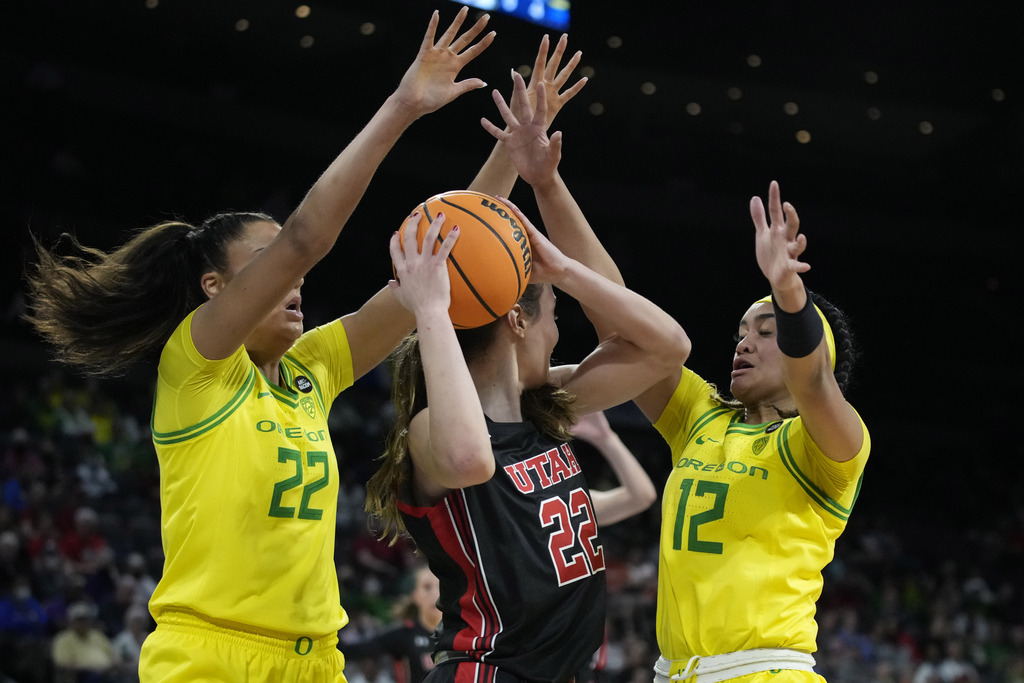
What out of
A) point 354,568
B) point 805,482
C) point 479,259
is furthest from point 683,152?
point 479,259

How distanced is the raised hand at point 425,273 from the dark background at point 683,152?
12.5 metres

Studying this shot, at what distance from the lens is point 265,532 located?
2.98 m

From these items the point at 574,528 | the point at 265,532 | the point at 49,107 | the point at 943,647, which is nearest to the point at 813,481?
the point at 574,528

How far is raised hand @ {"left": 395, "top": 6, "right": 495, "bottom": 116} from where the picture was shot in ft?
9.77

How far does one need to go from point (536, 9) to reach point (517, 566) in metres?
14.0

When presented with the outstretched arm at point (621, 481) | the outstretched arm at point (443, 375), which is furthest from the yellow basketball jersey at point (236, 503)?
the outstretched arm at point (621, 481)

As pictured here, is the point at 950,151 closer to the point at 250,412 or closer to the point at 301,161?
the point at 301,161

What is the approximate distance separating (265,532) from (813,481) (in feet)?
5.66

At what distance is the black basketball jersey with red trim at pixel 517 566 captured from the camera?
2.79m

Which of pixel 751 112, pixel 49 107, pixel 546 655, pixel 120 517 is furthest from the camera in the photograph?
pixel 751 112

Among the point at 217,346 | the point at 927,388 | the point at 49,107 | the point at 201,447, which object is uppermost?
the point at 49,107

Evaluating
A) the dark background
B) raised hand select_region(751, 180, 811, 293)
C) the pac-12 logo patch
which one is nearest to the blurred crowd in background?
the dark background

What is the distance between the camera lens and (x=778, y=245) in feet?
9.39

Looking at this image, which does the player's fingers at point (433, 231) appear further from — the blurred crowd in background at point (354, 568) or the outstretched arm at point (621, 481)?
the blurred crowd in background at point (354, 568)
